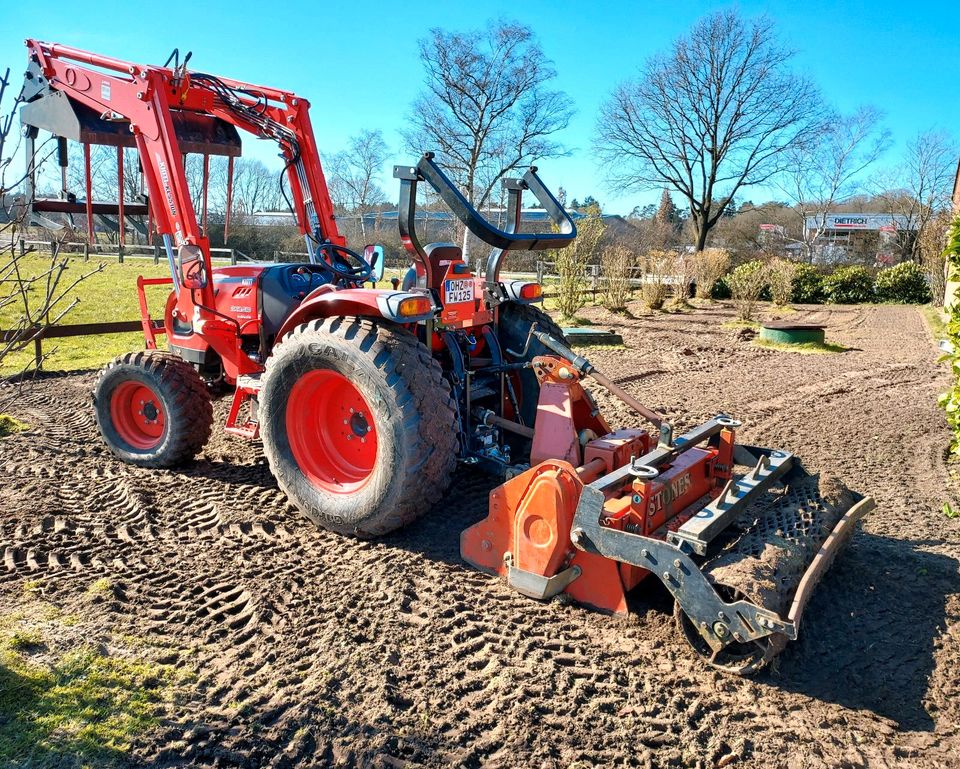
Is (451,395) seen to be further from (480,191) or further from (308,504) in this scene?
(480,191)

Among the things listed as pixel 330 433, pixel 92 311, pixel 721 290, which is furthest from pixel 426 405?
pixel 721 290

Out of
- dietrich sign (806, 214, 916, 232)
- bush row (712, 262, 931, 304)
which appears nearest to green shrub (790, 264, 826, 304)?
bush row (712, 262, 931, 304)

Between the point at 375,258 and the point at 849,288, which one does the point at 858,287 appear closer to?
the point at 849,288

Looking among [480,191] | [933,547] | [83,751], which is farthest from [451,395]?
[480,191]

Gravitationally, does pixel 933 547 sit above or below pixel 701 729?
above

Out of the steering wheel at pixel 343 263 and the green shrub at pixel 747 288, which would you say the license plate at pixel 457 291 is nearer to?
the steering wheel at pixel 343 263

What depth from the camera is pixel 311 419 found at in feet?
15.1

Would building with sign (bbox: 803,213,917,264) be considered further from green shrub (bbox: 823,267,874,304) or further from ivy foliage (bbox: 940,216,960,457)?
ivy foliage (bbox: 940,216,960,457)

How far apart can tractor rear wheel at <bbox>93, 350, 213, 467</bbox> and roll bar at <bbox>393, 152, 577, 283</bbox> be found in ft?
7.16

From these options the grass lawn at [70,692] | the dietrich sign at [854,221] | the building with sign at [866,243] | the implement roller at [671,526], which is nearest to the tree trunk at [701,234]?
the building with sign at [866,243]

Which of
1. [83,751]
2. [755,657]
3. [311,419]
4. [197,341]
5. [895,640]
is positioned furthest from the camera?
[197,341]

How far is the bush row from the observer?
2338 centimetres

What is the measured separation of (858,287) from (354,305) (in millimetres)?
23308

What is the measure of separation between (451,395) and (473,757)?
77.6 inches
